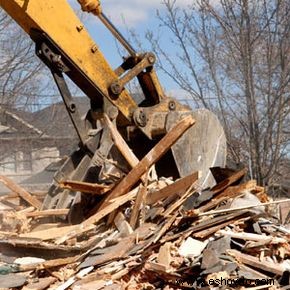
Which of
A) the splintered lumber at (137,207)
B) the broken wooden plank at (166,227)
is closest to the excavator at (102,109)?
the splintered lumber at (137,207)

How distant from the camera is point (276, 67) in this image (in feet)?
34.6

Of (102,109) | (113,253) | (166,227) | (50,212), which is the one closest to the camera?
(113,253)

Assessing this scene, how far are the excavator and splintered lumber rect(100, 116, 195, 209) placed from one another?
0.35 metres

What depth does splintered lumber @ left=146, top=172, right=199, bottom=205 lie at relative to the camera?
23.0 feet

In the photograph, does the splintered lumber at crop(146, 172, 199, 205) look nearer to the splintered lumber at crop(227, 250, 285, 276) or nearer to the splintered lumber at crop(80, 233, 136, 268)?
the splintered lumber at crop(80, 233, 136, 268)

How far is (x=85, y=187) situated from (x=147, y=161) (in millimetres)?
672

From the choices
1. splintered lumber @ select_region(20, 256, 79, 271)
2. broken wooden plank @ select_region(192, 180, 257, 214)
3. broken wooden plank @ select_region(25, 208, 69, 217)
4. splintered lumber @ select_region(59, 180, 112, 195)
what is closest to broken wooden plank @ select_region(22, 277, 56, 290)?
splintered lumber @ select_region(20, 256, 79, 271)

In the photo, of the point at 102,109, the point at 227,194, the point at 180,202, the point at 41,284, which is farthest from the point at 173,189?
the point at 41,284

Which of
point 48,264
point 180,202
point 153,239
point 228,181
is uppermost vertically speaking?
point 228,181

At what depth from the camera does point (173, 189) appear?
7129 mm

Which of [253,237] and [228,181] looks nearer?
[253,237]

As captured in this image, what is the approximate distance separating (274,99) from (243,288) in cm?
516

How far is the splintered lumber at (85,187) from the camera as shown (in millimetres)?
7207

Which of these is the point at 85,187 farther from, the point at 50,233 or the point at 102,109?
the point at 102,109
